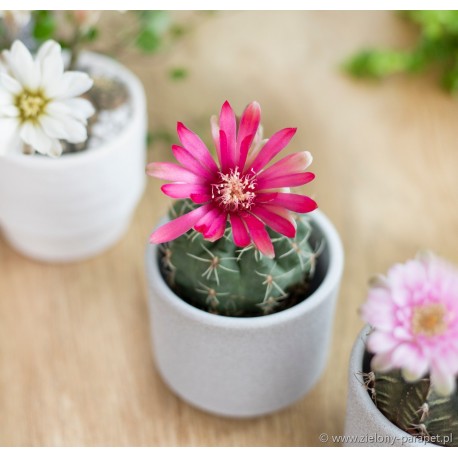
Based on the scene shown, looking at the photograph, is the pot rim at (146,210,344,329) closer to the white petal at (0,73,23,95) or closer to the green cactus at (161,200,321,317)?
the green cactus at (161,200,321,317)

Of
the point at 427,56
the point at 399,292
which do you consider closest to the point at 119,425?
the point at 399,292

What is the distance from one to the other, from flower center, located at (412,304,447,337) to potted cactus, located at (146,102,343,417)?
118 millimetres

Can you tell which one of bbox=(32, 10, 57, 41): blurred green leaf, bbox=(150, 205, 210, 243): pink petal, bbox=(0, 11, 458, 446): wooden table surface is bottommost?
bbox=(0, 11, 458, 446): wooden table surface

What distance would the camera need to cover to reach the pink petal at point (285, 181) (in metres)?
0.59

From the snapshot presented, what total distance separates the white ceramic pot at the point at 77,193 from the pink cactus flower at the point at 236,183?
0.25 meters

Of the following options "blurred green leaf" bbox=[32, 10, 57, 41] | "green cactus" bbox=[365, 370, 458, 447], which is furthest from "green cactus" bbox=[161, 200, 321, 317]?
"blurred green leaf" bbox=[32, 10, 57, 41]

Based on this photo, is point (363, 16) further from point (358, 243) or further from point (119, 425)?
point (119, 425)

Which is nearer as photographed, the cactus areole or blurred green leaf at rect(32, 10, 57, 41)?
the cactus areole

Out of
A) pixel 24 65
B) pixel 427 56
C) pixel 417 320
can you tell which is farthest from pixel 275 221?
pixel 427 56

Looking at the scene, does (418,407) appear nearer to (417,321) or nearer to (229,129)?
(417,321)

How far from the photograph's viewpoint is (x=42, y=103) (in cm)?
65

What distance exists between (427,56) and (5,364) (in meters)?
0.72

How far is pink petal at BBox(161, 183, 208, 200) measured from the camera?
1.91 ft

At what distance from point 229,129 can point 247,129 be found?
0.05 feet
